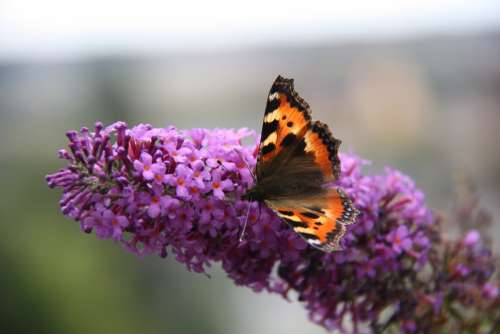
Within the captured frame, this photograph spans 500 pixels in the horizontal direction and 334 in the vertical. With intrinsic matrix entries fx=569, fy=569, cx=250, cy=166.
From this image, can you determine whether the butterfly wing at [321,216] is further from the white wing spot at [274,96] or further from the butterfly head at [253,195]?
the white wing spot at [274,96]

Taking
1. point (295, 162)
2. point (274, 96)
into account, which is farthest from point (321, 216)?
point (274, 96)

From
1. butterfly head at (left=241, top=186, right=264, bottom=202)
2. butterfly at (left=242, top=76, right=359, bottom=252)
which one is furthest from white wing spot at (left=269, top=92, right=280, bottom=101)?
butterfly head at (left=241, top=186, right=264, bottom=202)

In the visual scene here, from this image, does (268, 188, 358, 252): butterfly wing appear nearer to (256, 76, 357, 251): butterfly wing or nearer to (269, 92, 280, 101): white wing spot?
(256, 76, 357, 251): butterfly wing

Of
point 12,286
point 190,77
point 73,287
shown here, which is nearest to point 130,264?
point 73,287

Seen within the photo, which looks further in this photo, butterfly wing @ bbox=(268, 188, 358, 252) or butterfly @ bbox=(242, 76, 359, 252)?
butterfly @ bbox=(242, 76, 359, 252)

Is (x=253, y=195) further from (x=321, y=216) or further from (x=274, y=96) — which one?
(x=274, y=96)

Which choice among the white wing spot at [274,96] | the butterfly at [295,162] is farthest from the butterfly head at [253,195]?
the white wing spot at [274,96]
